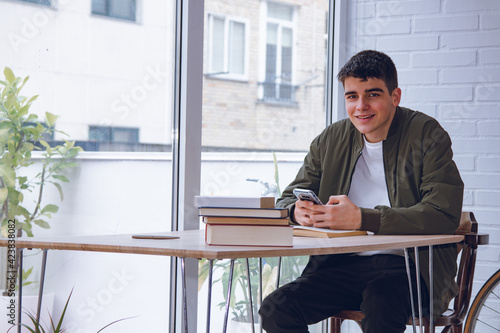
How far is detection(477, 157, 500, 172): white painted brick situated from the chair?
30.2 inches

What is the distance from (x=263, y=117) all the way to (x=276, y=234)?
1401mm

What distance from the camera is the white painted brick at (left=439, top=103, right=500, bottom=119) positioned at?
9.53 ft

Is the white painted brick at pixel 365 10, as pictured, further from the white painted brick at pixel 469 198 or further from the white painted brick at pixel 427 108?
the white painted brick at pixel 469 198

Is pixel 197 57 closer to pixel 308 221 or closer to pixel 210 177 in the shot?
pixel 210 177

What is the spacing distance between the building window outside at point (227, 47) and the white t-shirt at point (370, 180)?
0.64 m

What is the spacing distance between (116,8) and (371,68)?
2.90 ft

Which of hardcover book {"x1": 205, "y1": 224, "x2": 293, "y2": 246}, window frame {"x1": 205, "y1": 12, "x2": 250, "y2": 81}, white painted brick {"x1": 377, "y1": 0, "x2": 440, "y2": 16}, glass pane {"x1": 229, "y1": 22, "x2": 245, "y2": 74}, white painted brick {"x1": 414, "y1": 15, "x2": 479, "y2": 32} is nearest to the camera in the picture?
hardcover book {"x1": 205, "y1": 224, "x2": 293, "y2": 246}

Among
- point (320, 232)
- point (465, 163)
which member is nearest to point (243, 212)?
point (320, 232)

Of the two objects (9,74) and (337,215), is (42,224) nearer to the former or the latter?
(9,74)

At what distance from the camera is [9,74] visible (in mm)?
1859

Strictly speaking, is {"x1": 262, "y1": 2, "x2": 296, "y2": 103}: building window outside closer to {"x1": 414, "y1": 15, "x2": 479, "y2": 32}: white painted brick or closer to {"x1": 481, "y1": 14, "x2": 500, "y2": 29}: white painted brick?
{"x1": 414, "y1": 15, "x2": 479, "y2": 32}: white painted brick

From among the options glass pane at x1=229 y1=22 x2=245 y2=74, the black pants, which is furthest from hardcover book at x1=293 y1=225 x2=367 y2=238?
glass pane at x1=229 y1=22 x2=245 y2=74

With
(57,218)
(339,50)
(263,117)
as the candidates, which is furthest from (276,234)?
(339,50)

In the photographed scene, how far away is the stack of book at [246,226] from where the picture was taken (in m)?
1.47
